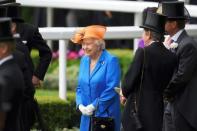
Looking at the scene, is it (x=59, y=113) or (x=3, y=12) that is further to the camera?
(x=59, y=113)

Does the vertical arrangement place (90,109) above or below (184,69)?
below

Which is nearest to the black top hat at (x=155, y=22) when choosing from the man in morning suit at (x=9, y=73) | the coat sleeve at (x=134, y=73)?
the coat sleeve at (x=134, y=73)

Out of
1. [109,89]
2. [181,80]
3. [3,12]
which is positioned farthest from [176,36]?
[3,12]

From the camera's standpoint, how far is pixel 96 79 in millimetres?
11016

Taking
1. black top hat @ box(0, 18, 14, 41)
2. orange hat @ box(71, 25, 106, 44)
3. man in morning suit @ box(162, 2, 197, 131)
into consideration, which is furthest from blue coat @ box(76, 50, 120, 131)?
black top hat @ box(0, 18, 14, 41)

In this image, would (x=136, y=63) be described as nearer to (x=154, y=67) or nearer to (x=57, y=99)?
(x=154, y=67)

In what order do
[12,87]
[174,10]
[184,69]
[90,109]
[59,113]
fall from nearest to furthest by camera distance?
[12,87] → [184,69] → [174,10] → [90,109] → [59,113]

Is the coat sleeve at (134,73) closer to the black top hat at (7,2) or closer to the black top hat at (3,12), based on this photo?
the black top hat at (3,12)

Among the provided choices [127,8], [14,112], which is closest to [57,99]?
[127,8]

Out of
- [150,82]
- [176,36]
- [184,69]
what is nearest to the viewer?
[150,82]

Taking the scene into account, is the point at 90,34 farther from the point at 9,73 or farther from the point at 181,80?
the point at 9,73

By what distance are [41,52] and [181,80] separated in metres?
1.76

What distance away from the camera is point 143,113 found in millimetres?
10242

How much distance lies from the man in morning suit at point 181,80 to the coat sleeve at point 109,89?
69cm
